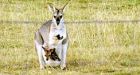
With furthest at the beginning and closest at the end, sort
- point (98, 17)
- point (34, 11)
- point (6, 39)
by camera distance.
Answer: point (34, 11), point (98, 17), point (6, 39)

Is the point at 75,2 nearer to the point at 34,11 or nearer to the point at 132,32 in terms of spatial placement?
the point at 34,11

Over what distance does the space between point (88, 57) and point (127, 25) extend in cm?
263

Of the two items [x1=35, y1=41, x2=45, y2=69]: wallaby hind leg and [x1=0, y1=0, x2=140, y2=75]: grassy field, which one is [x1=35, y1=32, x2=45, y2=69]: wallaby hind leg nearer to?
[x1=35, y1=41, x2=45, y2=69]: wallaby hind leg

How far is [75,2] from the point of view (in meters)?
18.3

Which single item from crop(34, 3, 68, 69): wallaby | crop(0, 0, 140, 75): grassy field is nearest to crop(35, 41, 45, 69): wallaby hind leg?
crop(34, 3, 68, 69): wallaby

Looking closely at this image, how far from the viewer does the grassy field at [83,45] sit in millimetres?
8984

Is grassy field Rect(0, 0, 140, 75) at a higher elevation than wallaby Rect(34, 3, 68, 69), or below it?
below

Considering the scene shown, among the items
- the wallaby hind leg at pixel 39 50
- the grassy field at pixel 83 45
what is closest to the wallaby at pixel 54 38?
the wallaby hind leg at pixel 39 50

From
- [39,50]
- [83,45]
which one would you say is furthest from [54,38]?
[83,45]

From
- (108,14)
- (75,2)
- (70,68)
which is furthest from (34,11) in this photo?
(70,68)

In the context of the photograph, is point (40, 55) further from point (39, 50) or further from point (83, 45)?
point (83, 45)

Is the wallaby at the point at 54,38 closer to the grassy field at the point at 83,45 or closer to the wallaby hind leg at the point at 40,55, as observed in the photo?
the wallaby hind leg at the point at 40,55

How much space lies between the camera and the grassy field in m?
8.98

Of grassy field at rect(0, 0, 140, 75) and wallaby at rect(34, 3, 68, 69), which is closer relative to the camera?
wallaby at rect(34, 3, 68, 69)
